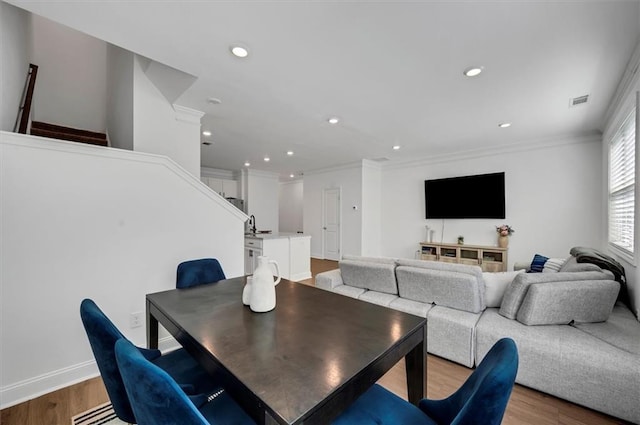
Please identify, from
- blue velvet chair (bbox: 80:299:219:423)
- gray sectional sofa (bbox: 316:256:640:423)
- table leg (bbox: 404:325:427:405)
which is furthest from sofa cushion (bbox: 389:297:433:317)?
blue velvet chair (bbox: 80:299:219:423)

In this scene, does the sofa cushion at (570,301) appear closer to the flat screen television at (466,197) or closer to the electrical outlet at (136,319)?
the electrical outlet at (136,319)

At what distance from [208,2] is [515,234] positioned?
18.9 feet

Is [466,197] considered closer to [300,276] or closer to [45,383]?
[300,276]

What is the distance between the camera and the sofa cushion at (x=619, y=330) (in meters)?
1.68

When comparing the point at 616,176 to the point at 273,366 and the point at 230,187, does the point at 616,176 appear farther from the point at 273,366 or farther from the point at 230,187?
the point at 230,187

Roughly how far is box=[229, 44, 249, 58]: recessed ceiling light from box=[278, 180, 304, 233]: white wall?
26.1 ft

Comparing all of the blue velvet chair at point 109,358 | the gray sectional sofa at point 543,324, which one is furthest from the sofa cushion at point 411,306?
the blue velvet chair at point 109,358

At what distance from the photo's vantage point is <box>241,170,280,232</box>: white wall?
751 centimetres

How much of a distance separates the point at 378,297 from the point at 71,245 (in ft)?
8.63

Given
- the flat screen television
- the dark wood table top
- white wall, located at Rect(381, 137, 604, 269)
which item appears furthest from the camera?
the flat screen television

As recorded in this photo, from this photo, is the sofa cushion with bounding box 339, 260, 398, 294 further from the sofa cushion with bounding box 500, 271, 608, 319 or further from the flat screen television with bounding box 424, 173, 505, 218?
the flat screen television with bounding box 424, 173, 505, 218

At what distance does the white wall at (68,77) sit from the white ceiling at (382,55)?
6.68ft

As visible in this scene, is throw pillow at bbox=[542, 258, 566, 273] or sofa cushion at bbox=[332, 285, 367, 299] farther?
throw pillow at bbox=[542, 258, 566, 273]

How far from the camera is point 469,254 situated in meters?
5.26
